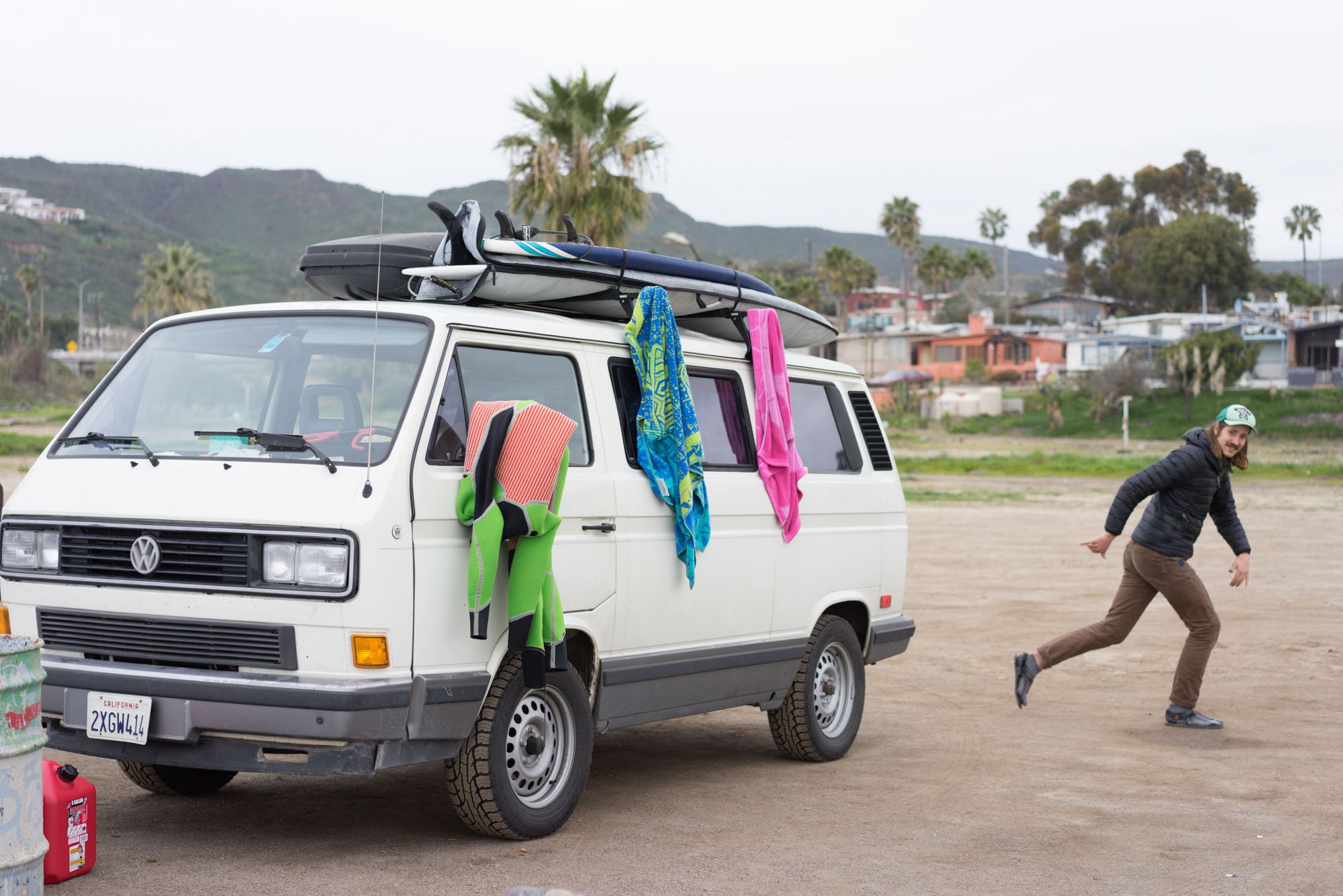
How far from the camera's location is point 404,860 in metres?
5.50

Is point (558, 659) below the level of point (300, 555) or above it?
below

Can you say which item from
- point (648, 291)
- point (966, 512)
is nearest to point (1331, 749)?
point (648, 291)

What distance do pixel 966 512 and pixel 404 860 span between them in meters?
22.7

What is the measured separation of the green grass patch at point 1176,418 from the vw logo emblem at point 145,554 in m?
56.5

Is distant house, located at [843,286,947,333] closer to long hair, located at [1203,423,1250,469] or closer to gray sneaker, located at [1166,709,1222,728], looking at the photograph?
long hair, located at [1203,423,1250,469]

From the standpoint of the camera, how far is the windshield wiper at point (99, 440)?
5734 millimetres

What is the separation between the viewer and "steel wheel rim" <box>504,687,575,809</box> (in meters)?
5.77

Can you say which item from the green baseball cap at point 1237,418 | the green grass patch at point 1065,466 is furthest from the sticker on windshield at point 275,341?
the green grass patch at point 1065,466

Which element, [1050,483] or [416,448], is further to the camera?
[1050,483]

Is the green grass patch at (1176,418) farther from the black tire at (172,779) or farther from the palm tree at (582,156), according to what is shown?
the black tire at (172,779)

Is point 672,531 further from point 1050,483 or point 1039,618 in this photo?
point 1050,483

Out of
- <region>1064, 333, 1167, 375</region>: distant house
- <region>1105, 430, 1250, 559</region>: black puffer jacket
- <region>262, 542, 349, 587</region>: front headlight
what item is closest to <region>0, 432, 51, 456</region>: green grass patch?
<region>1105, 430, 1250, 559</region>: black puffer jacket

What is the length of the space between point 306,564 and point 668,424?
79.7 inches

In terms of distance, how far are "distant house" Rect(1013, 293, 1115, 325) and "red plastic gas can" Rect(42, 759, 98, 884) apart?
122m
